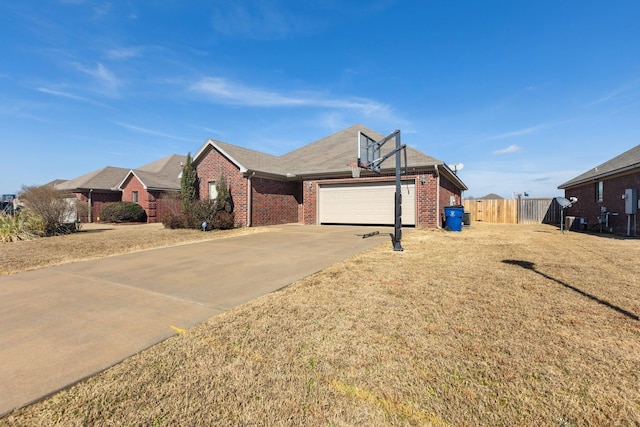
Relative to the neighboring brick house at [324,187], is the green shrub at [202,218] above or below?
below

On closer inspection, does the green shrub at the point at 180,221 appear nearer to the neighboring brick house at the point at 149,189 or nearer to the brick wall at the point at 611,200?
the neighboring brick house at the point at 149,189

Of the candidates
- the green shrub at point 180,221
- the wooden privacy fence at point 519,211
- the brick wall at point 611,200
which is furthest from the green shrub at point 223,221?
the wooden privacy fence at point 519,211

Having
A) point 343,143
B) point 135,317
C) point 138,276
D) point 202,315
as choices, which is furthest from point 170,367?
point 343,143

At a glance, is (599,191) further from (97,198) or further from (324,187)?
(97,198)

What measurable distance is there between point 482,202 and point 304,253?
20.3m

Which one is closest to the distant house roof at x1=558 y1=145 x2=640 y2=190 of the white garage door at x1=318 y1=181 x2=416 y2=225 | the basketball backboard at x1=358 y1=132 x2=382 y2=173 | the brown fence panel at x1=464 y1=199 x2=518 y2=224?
the brown fence panel at x1=464 y1=199 x2=518 y2=224

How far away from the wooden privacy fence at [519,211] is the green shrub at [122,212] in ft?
84.9

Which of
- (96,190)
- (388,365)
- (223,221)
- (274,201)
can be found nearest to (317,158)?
(274,201)

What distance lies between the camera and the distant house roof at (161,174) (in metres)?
22.2

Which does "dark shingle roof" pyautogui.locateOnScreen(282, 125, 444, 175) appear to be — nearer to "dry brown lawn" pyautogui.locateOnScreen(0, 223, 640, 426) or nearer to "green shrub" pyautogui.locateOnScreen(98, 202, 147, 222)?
"dry brown lawn" pyautogui.locateOnScreen(0, 223, 640, 426)

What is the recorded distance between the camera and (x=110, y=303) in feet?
13.9

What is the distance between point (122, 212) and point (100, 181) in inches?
270

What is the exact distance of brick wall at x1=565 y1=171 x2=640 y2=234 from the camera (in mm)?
12922

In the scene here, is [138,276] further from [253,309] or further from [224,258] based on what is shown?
[253,309]
